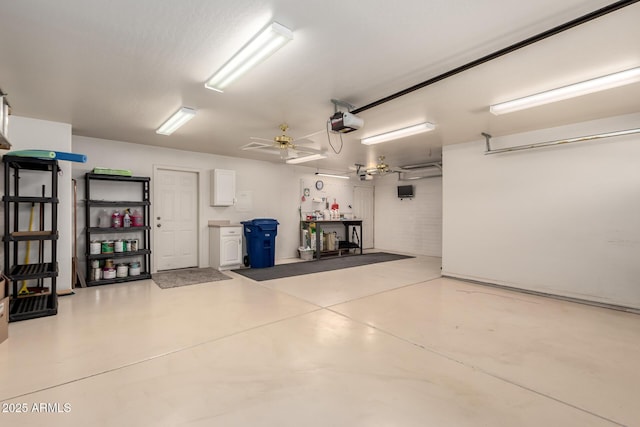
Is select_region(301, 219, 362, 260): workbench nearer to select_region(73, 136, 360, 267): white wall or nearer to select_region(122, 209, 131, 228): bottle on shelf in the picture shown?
select_region(73, 136, 360, 267): white wall

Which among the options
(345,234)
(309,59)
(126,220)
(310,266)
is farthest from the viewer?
(345,234)

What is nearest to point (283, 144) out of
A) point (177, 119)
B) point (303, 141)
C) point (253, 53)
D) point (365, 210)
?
point (303, 141)

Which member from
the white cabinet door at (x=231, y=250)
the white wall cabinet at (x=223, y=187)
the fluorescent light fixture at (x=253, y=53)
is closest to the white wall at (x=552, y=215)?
the white cabinet door at (x=231, y=250)

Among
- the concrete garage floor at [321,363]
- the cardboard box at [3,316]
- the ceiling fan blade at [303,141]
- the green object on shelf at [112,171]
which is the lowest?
the concrete garage floor at [321,363]

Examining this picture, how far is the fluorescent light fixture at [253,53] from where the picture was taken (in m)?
1.94

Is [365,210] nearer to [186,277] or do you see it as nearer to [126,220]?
[186,277]

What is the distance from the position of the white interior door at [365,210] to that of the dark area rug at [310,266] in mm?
1361

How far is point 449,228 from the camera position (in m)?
5.48

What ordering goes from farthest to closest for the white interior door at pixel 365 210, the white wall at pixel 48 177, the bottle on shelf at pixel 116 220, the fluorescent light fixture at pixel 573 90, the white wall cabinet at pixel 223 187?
the white interior door at pixel 365 210 → the white wall cabinet at pixel 223 187 → the bottle on shelf at pixel 116 220 → the white wall at pixel 48 177 → the fluorescent light fixture at pixel 573 90

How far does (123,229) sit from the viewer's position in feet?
16.2

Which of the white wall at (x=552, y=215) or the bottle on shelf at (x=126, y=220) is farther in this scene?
the bottle on shelf at (x=126, y=220)

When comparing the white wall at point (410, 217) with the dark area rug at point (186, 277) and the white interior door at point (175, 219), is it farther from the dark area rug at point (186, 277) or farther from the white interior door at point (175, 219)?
the white interior door at point (175, 219)

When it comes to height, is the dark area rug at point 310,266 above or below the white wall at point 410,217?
below

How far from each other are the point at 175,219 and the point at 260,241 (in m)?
1.80
